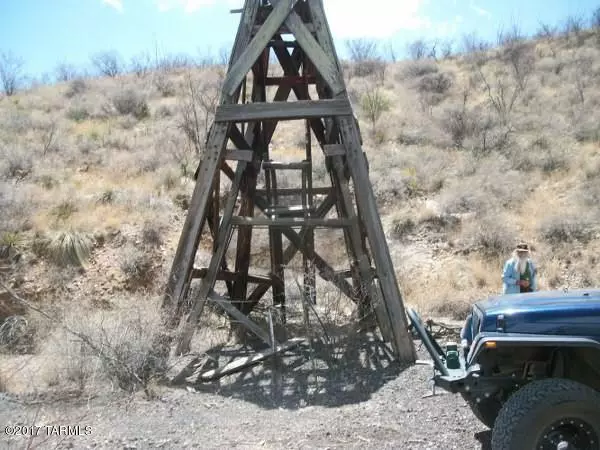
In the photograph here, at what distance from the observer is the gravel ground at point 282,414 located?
15.7 feet

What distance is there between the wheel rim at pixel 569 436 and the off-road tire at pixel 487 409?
0.61 meters

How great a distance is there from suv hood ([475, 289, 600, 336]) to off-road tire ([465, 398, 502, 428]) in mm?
553

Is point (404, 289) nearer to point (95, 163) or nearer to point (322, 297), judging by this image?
point (322, 297)

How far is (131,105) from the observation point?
24922 millimetres

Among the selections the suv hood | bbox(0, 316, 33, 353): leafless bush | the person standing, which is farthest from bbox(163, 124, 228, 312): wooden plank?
the person standing

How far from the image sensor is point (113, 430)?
200 inches

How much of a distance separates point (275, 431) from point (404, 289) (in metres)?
7.00

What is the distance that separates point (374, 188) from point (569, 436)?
12.8 metres

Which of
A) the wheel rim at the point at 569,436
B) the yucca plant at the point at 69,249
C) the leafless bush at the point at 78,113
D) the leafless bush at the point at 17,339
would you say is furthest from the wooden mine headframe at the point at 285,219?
the leafless bush at the point at 78,113

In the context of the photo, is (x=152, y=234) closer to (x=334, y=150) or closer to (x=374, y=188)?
(x=374, y=188)

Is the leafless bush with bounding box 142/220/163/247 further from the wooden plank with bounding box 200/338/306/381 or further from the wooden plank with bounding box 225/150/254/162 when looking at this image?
the wooden plank with bounding box 200/338/306/381

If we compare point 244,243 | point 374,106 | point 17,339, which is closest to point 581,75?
point 374,106

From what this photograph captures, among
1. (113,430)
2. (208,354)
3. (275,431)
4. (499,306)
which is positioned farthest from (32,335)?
(499,306)

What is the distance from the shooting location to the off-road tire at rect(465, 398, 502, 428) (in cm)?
429
